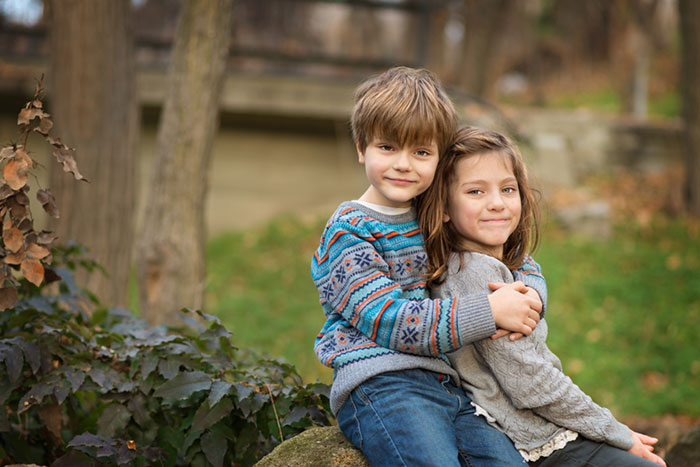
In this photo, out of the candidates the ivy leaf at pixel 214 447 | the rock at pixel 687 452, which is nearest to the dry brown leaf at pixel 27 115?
the ivy leaf at pixel 214 447

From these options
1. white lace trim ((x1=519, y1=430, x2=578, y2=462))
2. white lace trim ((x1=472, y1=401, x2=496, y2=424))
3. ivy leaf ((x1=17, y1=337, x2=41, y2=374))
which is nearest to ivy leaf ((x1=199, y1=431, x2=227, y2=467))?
ivy leaf ((x1=17, y1=337, x2=41, y2=374))

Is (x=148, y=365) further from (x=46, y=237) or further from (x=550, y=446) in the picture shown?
Answer: (x=550, y=446)

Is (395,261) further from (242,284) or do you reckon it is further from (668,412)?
(242,284)

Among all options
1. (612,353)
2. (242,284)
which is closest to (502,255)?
(612,353)

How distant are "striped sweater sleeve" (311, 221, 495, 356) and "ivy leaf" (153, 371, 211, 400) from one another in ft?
1.89

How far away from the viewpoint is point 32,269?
7.68 feet

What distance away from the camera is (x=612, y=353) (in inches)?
246

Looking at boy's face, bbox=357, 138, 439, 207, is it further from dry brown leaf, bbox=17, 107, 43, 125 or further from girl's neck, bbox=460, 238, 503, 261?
dry brown leaf, bbox=17, 107, 43, 125

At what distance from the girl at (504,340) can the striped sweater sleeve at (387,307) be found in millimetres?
136

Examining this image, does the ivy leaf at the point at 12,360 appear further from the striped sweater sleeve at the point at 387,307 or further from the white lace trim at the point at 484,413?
the white lace trim at the point at 484,413

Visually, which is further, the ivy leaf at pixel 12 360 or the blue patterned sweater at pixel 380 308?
the ivy leaf at pixel 12 360

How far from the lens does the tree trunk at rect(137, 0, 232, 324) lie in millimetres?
4215

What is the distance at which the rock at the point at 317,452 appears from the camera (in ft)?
7.33

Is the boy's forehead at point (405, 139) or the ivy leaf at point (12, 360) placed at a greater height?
the boy's forehead at point (405, 139)
